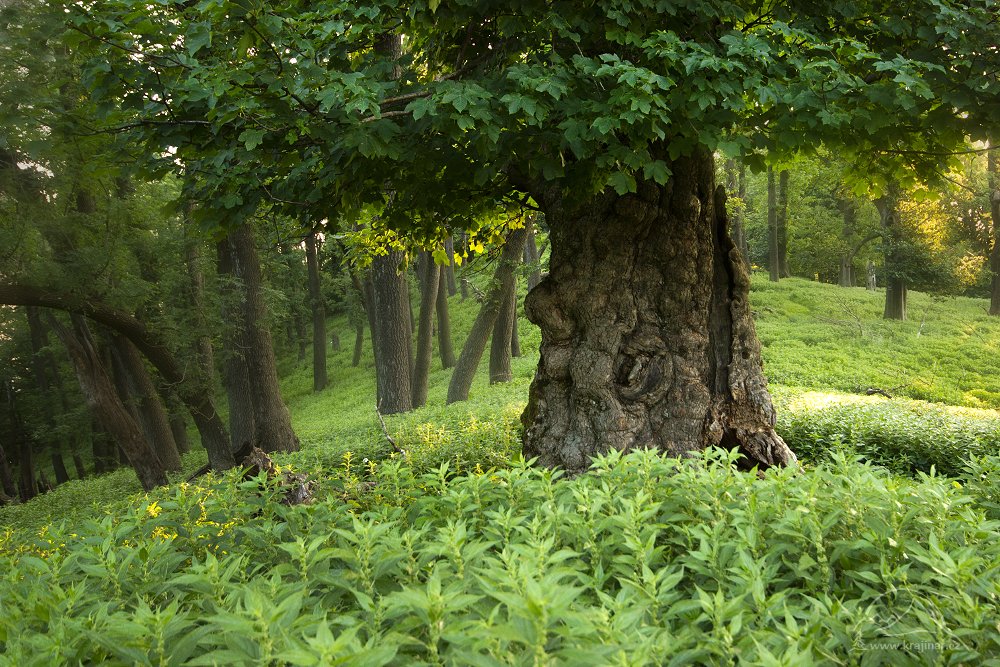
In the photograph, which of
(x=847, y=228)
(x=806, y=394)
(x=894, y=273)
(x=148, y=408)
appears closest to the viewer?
(x=806, y=394)

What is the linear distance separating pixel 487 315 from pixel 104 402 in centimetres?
780

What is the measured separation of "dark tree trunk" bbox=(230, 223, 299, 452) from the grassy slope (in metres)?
0.77

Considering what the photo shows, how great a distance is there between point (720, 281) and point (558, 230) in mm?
1681

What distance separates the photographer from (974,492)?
3.38 m

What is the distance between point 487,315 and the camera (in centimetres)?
1391

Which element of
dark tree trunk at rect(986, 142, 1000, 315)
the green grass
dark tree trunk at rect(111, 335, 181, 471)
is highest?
dark tree trunk at rect(986, 142, 1000, 315)

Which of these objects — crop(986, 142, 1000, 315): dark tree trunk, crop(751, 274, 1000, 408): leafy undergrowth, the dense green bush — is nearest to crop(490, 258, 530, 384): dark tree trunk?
crop(751, 274, 1000, 408): leafy undergrowth

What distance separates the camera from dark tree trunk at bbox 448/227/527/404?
13.2 m

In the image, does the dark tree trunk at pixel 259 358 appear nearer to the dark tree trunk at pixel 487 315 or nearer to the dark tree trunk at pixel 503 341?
the dark tree trunk at pixel 487 315

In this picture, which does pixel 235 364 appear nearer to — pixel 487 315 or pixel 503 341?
pixel 487 315

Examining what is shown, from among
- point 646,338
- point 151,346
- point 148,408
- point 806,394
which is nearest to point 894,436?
point 806,394

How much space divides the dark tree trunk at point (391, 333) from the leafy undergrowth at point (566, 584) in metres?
9.77

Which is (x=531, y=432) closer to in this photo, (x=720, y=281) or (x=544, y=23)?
(x=720, y=281)

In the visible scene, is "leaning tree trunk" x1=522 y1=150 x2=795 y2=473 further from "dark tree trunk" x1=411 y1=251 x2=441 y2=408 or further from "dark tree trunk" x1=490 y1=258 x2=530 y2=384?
"dark tree trunk" x1=411 y1=251 x2=441 y2=408
